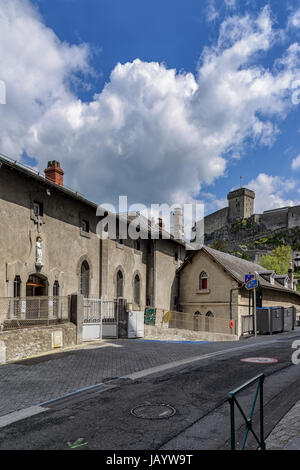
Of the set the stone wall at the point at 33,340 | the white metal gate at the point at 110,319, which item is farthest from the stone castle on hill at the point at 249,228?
the stone wall at the point at 33,340

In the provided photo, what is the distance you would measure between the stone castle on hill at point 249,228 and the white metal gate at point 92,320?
260 ft

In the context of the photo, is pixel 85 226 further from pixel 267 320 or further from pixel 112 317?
pixel 267 320

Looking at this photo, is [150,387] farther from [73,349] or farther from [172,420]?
[73,349]

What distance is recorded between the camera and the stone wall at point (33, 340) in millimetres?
13758

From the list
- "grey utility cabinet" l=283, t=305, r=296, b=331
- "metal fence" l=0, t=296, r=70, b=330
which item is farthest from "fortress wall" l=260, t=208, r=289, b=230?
"metal fence" l=0, t=296, r=70, b=330

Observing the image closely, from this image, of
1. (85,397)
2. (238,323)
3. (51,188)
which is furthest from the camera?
(238,323)

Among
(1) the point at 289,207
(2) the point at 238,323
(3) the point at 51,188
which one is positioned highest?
(1) the point at 289,207

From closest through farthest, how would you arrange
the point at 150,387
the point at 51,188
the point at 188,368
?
the point at 150,387, the point at 188,368, the point at 51,188

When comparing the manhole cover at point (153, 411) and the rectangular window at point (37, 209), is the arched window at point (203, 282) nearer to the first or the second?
the rectangular window at point (37, 209)

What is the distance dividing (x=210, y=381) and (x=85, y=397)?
10.8ft

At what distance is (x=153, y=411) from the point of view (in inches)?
310

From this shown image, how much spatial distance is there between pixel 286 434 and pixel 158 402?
2874mm

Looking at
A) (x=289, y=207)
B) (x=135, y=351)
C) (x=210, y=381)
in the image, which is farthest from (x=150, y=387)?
(x=289, y=207)

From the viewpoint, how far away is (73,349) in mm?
16000
